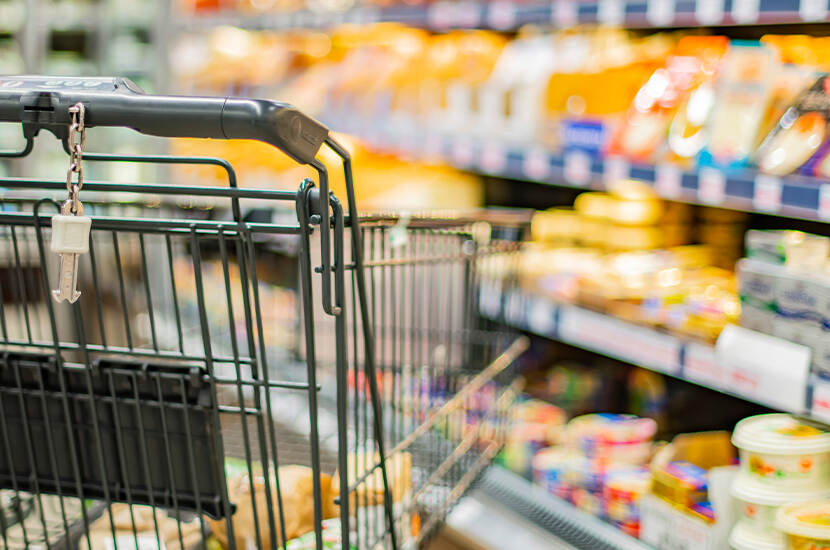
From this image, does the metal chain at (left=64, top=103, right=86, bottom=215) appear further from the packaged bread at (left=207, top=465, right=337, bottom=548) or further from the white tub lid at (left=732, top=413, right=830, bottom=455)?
the white tub lid at (left=732, top=413, right=830, bottom=455)

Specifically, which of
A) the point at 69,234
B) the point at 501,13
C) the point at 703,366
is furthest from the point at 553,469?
the point at 69,234

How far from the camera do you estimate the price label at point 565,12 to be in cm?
192

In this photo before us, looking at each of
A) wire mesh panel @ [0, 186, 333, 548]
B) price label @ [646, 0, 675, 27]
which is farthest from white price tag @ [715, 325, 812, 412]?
wire mesh panel @ [0, 186, 333, 548]

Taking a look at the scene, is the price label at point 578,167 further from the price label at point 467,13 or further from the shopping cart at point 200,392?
the price label at point 467,13

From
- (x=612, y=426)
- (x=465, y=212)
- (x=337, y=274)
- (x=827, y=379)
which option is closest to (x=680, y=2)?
(x=465, y=212)

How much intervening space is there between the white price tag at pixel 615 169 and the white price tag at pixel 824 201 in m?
0.50

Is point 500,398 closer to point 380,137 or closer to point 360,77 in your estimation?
point 380,137

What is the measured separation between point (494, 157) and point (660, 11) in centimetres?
64

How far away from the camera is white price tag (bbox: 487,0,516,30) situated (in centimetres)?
Answer: 214

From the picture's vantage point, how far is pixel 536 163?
204 cm

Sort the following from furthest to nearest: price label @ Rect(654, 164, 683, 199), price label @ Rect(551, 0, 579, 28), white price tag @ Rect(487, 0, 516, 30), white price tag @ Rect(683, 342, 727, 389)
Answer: white price tag @ Rect(487, 0, 516, 30) → price label @ Rect(551, 0, 579, 28) → price label @ Rect(654, 164, 683, 199) → white price tag @ Rect(683, 342, 727, 389)

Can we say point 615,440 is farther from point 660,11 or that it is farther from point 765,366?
point 660,11

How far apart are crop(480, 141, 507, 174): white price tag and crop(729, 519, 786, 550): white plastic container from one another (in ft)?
3.80

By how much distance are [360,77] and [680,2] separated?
1521mm
